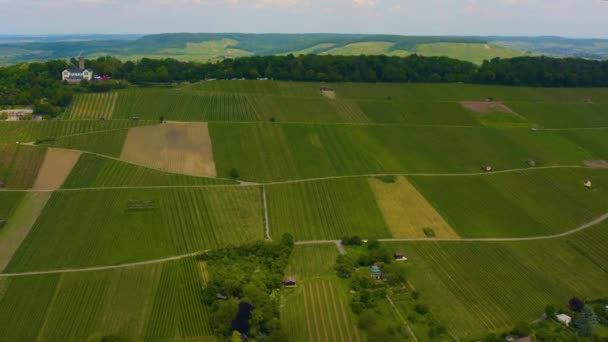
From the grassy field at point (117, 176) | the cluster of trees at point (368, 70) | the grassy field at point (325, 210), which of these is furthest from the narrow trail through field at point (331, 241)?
the cluster of trees at point (368, 70)

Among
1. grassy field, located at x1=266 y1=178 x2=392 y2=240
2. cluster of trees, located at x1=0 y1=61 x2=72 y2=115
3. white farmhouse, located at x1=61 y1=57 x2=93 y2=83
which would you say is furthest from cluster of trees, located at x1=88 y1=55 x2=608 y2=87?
grassy field, located at x1=266 y1=178 x2=392 y2=240

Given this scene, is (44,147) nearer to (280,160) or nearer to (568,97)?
(280,160)

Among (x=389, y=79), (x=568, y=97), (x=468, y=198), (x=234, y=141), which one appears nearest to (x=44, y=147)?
(x=234, y=141)

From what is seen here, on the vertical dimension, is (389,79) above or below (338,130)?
above

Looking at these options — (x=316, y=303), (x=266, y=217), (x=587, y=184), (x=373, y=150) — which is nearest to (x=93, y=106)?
(x=266, y=217)

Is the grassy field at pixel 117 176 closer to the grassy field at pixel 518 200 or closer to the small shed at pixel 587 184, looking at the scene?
the grassy field at pixel 518 200

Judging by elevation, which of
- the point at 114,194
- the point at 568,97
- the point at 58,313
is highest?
the point at 568,97
